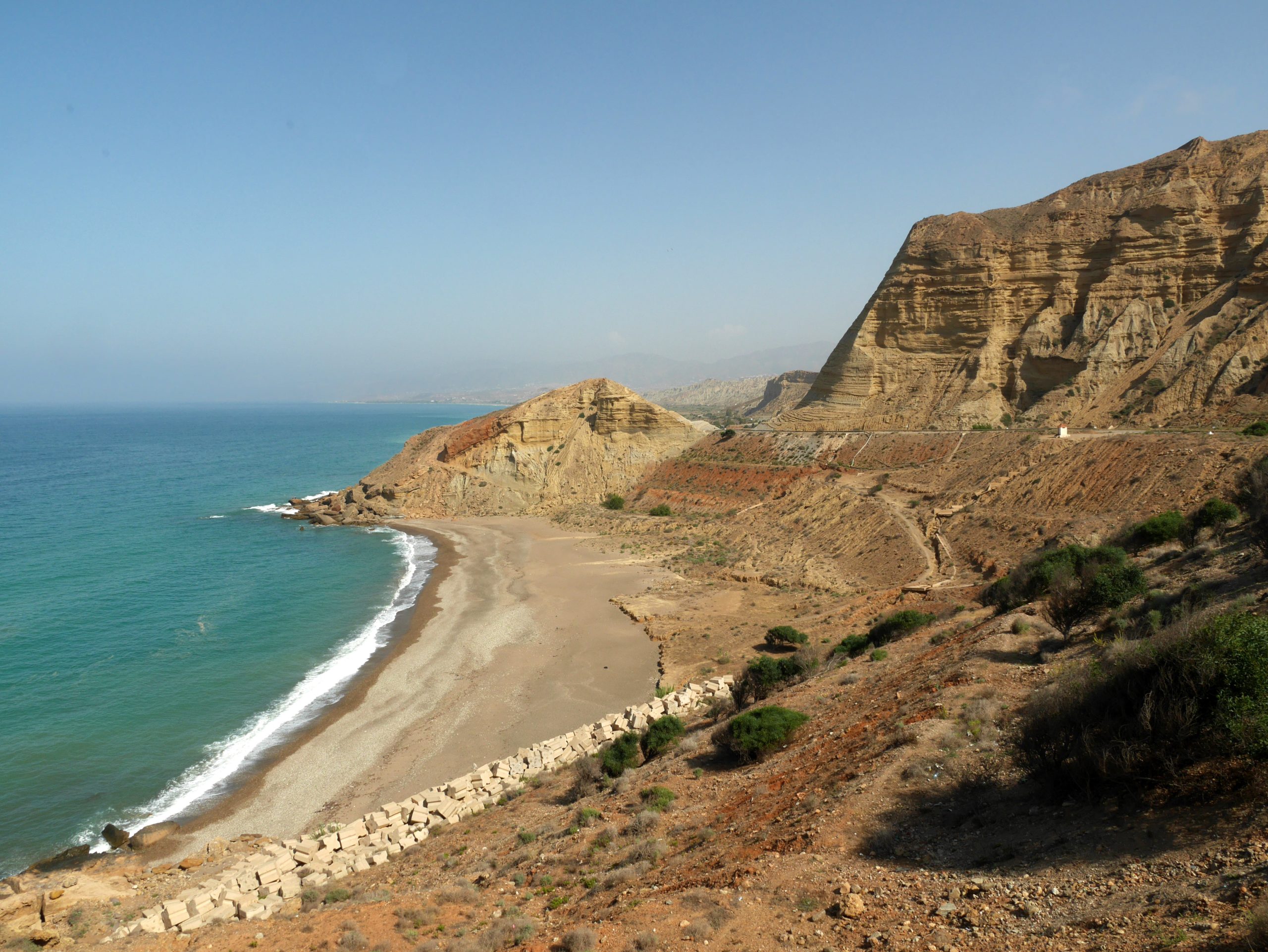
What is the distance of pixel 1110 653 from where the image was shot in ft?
30.2

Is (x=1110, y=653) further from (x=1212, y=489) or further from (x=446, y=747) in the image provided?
(x=1212, y=489)

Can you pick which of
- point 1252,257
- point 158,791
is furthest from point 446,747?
point 1252,257

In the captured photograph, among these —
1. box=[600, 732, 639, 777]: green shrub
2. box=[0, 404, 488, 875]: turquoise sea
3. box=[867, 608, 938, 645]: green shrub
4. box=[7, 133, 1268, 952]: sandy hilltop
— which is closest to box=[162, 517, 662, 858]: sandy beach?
box=[7, 133, 1268, 952]: sandy hilltop

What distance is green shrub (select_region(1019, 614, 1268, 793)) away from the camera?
689cm

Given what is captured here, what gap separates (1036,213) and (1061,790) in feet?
171

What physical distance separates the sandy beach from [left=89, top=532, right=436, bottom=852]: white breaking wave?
841 millimetres

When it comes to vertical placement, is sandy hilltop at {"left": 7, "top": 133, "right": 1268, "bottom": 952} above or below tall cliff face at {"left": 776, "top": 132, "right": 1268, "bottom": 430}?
below

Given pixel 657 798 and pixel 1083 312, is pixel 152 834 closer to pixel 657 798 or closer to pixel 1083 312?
pixel 657 798

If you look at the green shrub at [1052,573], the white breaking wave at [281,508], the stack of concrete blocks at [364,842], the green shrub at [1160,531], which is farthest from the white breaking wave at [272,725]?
the white breaking wave at [281,508]

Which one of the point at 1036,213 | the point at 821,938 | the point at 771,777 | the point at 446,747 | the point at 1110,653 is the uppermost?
the point at 1036,213

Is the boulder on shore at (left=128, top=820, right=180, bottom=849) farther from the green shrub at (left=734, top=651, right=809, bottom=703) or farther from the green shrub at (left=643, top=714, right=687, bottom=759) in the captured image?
the green shrub at (left=734, top=651, right=809, bottom=703)

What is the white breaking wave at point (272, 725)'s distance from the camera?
56.7 feet

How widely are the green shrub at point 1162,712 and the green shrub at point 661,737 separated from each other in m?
8.63

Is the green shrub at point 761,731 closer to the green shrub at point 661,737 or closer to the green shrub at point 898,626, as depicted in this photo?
the green shrub at point 661,737
